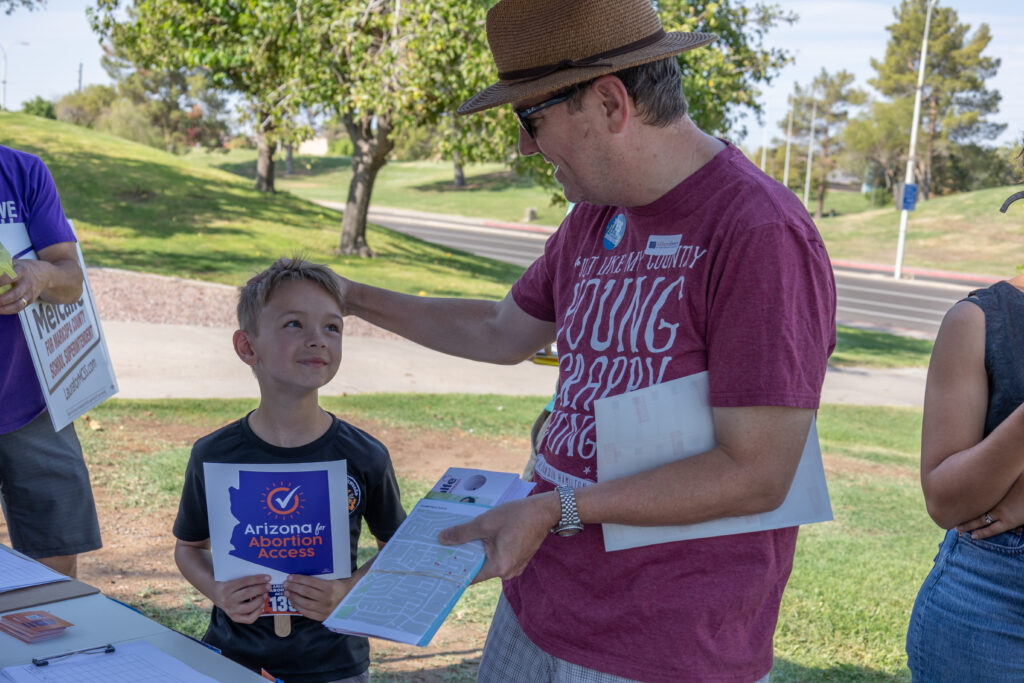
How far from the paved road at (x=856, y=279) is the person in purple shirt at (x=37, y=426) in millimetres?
18974

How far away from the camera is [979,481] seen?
6.21 feet

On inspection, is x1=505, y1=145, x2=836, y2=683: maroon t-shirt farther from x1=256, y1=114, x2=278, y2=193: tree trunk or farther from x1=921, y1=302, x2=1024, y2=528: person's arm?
x1=256, y1=114, x2=278, y2=193: tree trunk

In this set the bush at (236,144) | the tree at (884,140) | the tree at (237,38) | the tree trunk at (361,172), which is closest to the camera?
the tree at (237,38)

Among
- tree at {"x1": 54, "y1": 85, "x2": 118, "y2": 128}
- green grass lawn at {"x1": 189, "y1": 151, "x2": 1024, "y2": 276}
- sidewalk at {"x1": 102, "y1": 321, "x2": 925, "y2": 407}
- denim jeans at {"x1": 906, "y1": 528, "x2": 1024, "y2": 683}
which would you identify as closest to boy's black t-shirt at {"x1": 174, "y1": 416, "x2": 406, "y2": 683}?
denim jeans at {"x1": 906, "y1": 528, "x2": 1024, "y2": 683}

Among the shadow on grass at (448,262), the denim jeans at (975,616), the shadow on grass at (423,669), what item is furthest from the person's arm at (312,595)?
the shadow on grass at (448,262)

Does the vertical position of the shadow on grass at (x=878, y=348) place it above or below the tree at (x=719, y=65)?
below

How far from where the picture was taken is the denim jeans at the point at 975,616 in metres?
1.93

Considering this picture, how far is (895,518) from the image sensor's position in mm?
6949

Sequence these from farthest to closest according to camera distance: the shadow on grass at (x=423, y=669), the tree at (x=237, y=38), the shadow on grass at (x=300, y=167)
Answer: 1. the shadow on grass at (x=300, y=167)
2. the tree at (x=237, y=38)
3. the shadow on grass at (x=423, y=669)

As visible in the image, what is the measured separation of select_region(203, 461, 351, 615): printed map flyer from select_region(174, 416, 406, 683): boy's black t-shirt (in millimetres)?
132

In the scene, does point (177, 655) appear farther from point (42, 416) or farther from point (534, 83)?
point (42, 416)

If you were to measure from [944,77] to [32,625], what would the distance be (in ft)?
208

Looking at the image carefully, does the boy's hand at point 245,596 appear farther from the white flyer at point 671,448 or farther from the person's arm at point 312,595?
the white flyer at point 671,448

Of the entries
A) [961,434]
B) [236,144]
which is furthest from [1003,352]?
[236,144]
